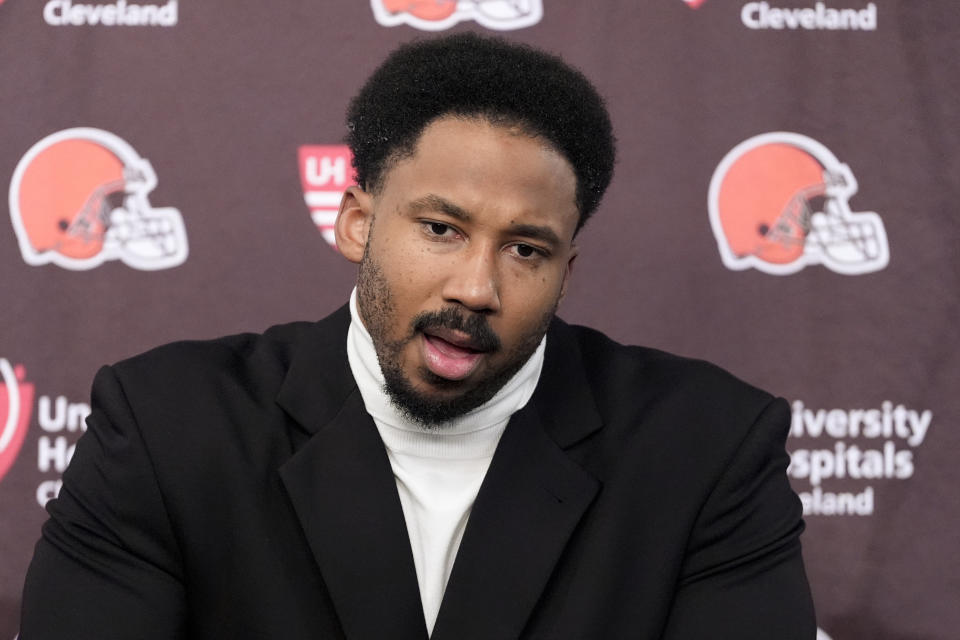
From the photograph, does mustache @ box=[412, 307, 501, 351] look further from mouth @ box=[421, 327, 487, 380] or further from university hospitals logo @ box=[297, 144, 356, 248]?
university hospitals logo @ box=[297, 144, 356, 248]

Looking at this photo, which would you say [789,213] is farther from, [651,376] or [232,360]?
[232,360]

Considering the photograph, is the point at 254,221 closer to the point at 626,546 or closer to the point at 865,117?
the point at 626,546

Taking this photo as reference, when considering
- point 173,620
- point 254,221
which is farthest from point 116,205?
point 173,620

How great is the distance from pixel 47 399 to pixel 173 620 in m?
0.87

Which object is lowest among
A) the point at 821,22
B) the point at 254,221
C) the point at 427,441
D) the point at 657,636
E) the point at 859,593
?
the point at 859,593

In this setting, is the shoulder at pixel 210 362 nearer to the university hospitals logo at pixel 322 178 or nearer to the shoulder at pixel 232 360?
the shoulder at pixel 232 360

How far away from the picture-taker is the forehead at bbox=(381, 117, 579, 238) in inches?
53.9

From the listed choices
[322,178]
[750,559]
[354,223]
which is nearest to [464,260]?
[354,223]

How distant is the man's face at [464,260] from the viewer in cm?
136

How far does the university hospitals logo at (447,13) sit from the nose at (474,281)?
924 mm

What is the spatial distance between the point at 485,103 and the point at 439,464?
1.57 feet

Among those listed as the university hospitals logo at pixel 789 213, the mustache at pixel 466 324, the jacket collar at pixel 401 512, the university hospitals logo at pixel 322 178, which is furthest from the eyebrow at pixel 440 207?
the university hospitals logo at pixel 789 213

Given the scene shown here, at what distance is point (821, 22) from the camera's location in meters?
2.22

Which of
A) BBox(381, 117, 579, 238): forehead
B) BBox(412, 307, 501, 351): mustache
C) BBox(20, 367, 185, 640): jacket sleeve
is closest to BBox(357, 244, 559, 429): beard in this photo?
BBox(412, 307, 501, 351): mustache
